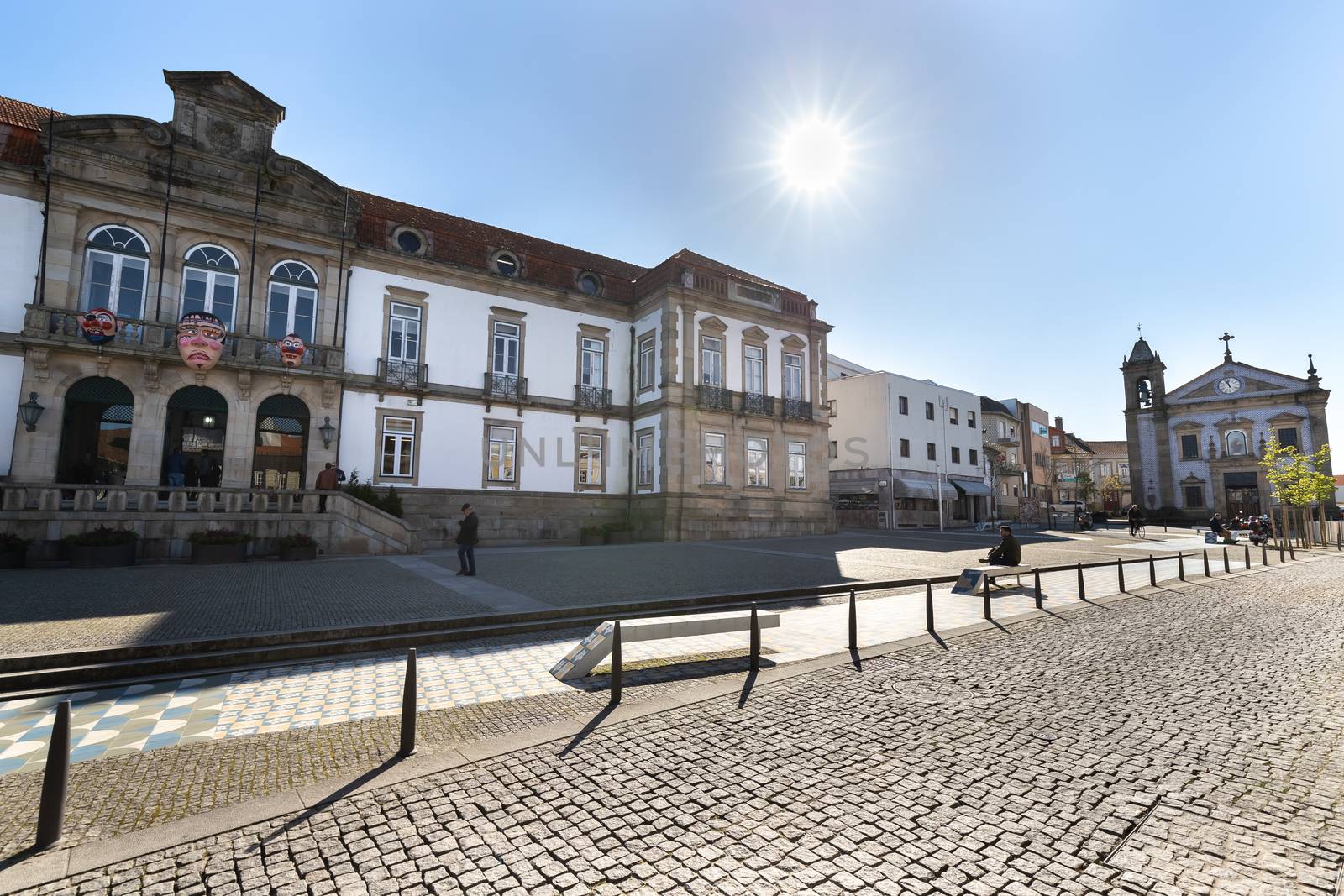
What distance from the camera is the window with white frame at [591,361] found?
2550cm

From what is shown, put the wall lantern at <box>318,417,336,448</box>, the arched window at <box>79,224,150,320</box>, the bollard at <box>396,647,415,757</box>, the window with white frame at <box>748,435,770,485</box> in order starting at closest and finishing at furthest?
the bollard at <box>396,647,415,757</box>
the arched window at <box>79,224,150,320</box>
the wall lantern at <box>318,417,336,448</box>
the window with white frame at <box>748,435,770,485</box>

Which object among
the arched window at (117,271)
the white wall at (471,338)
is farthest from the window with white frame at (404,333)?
the arched window at (117,271)

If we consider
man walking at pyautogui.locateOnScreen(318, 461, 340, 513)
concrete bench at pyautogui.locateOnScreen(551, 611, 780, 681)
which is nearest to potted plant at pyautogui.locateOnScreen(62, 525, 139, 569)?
man walking at pyautogui.locateOnScreen(318, 461, 340, 513)

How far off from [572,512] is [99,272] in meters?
16.3

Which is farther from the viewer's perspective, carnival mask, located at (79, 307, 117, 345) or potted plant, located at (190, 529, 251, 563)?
carnival mask, located at (79, 307, 117, 345)

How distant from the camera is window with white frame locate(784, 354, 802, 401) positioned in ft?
91.9

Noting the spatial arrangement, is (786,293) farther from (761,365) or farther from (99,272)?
(99,272)

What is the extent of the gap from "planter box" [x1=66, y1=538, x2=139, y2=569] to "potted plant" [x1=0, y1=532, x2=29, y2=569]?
0.70 metres

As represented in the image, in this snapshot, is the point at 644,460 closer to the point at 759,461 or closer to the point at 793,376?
the point at 759,461

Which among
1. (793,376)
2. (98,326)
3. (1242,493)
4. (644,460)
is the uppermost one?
(793,376)

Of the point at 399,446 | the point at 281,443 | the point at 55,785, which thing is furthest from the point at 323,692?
the point at 281,443

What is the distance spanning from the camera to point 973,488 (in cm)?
4528

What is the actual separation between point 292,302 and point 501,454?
8.56 metres

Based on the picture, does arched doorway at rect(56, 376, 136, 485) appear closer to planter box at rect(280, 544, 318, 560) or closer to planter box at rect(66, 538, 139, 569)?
planter box at rect(66, 538, 139, 569)
